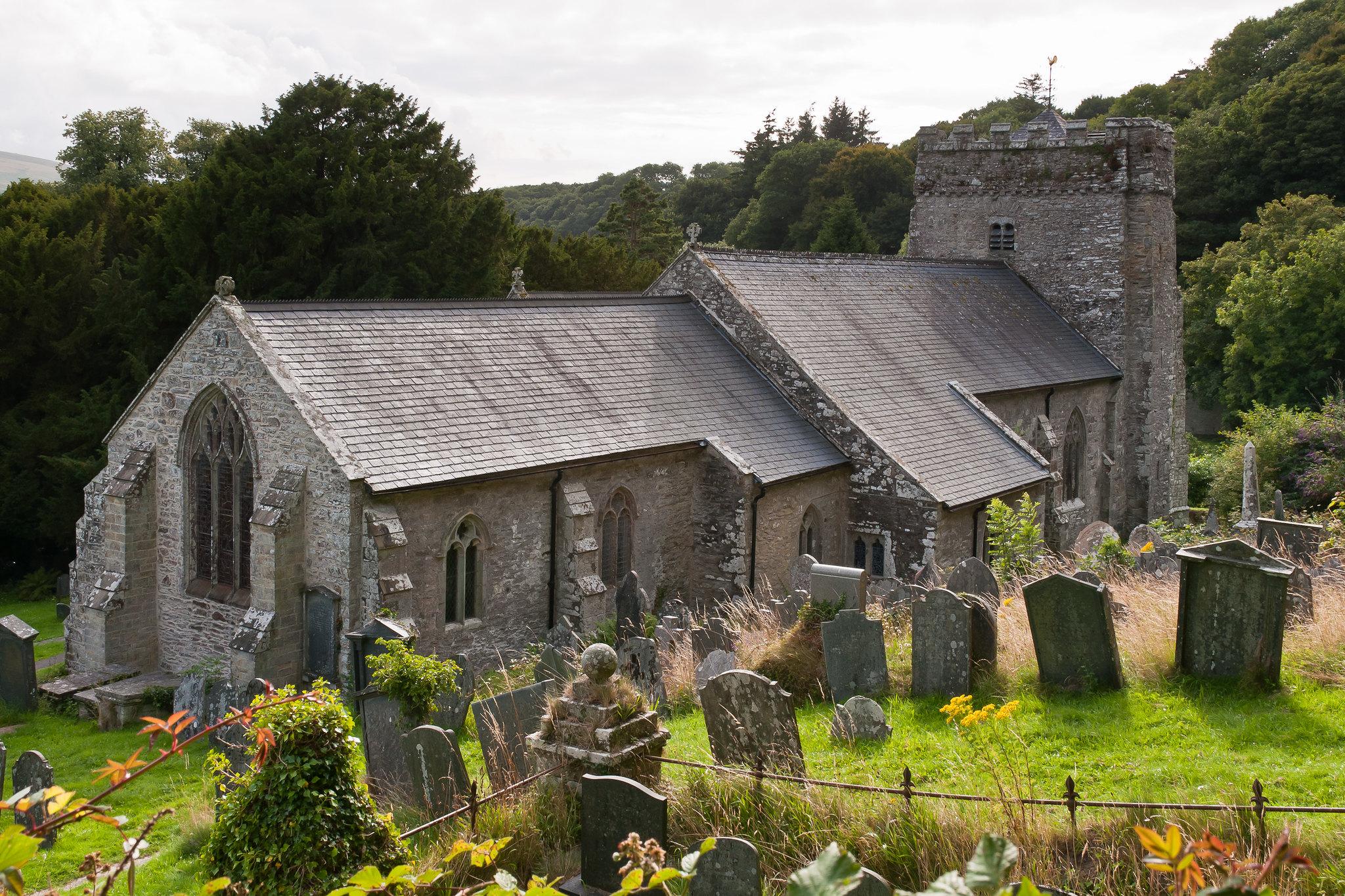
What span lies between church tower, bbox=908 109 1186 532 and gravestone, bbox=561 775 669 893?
1010 inches

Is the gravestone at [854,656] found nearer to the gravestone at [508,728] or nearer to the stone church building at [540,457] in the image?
the gravestone at [508,728]

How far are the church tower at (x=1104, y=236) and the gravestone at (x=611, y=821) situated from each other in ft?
84.2

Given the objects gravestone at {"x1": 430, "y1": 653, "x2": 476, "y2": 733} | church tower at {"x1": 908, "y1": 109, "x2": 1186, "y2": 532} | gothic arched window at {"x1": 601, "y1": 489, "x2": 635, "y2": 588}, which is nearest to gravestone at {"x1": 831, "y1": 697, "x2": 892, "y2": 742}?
gravestone at {"x1": 430, "y1": 653, "x2": 476, "y2": 733}

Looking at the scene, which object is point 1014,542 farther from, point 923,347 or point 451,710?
point 451,710

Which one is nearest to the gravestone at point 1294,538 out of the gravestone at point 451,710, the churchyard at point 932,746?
the churchyard at point 932,746

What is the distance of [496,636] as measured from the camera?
1653 cm

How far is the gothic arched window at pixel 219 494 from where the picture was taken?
16.3 meters

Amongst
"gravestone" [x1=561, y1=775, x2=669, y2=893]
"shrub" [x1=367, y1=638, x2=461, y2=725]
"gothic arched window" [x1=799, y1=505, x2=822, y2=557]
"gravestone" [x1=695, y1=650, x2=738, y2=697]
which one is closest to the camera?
"gravestone" [x1=561, y1=775, x2=669, y2=893]

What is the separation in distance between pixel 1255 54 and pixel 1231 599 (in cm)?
6762

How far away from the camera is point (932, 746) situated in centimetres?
898

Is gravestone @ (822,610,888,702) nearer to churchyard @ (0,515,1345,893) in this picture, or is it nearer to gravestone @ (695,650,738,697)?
churchyard @ (0,515,1345,893)

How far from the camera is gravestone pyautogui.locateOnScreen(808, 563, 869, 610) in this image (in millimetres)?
13484

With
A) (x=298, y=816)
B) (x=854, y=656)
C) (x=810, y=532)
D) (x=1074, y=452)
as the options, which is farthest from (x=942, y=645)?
(x=1074, y=452)

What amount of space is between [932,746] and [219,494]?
463 inches
